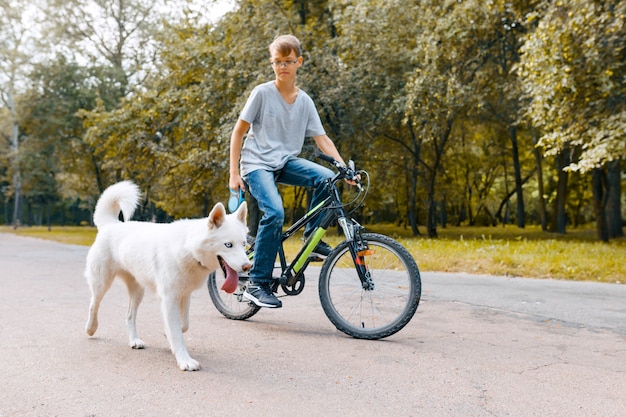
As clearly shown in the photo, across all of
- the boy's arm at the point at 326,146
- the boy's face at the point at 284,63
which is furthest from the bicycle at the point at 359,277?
the boy's face at the point at 284,63

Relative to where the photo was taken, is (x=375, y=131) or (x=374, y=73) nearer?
(x=374, y=73)

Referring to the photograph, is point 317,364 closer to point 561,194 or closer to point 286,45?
point 286,45

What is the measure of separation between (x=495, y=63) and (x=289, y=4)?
778 centimetres

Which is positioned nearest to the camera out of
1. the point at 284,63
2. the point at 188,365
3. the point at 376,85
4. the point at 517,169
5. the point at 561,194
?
the point at 188,365

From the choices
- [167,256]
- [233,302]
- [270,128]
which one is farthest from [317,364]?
[270,128]

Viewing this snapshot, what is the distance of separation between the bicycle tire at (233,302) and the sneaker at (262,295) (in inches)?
9.4

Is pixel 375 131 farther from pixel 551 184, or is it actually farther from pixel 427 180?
pixel 551 184

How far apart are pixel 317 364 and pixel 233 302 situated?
1870 mm

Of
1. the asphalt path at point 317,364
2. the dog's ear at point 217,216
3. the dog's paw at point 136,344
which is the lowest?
the asphalt path at point 317,364

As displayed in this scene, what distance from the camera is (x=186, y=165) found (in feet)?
76.9

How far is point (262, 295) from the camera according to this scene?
15.7 ft

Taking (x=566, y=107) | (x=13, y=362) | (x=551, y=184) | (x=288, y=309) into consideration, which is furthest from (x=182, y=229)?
(x=551, y=184)

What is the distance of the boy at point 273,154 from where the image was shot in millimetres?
4855

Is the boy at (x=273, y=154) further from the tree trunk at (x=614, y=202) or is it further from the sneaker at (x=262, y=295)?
the tree trunk at (x=614, y=202)
